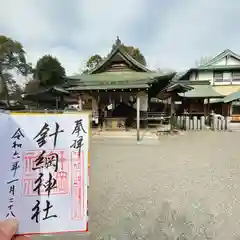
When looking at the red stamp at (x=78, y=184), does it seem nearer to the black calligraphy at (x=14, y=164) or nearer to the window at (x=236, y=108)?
the black calligraphy at (x=14, y=164)

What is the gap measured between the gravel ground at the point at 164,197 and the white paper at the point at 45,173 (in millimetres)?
1046

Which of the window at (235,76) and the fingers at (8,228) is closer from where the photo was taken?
the fingers at (8,228)

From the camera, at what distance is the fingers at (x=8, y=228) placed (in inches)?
58.5

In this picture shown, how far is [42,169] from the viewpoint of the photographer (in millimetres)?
1867

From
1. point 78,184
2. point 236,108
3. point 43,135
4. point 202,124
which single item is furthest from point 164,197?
point 236,108

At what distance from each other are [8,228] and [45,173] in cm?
47

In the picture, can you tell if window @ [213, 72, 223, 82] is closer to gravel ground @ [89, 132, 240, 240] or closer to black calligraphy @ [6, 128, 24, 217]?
gravel ground @ [89, 132, 240, 240]

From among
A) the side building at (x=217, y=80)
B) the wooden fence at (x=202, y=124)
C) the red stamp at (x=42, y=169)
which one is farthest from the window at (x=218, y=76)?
the red stamp at (x=42, y=169)

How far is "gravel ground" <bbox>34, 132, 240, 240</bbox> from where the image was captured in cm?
279

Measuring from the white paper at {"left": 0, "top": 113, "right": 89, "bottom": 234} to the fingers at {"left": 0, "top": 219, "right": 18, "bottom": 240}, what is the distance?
0.14 m

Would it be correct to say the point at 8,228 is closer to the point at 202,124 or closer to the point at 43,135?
the point at 43,135

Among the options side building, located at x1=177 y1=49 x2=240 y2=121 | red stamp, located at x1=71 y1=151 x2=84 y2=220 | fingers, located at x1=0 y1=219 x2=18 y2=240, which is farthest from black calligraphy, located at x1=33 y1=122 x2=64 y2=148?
side building, located at x1=177 y1=49 x2=240 y2=121

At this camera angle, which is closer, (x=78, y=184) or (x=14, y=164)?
(x=14, y=164)

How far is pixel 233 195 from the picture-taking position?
3871mm
